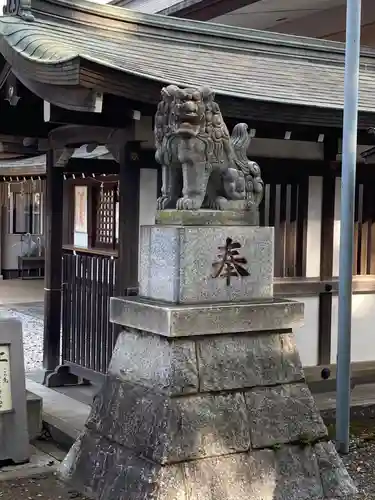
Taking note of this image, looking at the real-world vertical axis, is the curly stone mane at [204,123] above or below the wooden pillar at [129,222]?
above

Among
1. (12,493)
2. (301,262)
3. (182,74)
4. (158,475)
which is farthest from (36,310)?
(158,475)

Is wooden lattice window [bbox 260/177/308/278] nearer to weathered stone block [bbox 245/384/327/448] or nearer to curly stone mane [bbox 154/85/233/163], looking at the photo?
curly stone mane [bbox 154/85/233/163]

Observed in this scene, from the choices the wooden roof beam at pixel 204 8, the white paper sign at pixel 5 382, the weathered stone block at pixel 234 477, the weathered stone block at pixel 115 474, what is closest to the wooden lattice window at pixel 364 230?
the weathered stone block at pixel 234 477

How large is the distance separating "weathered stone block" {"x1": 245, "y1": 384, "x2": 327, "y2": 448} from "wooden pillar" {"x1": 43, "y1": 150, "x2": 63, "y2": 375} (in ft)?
14.7

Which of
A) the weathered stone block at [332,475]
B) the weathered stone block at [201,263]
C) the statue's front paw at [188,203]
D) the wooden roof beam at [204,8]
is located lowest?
the weathered stone block at [332,475]

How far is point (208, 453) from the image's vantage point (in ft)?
15.6

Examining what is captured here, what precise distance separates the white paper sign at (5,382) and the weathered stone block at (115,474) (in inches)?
31.0

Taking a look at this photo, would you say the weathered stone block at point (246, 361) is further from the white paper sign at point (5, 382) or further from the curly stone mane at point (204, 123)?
the white paper sign at point (5, 382)

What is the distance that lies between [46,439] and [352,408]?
334 cm

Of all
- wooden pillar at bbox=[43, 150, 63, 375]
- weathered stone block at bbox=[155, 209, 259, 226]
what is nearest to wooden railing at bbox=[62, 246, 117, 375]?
wooden pillar at bbox=[43, 150, 63, 375]

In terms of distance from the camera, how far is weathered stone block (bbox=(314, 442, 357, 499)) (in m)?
5.21

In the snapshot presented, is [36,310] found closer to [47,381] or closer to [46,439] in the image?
[47,381]

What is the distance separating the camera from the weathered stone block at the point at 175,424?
4.64m

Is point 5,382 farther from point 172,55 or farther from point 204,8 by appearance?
point 204,8
